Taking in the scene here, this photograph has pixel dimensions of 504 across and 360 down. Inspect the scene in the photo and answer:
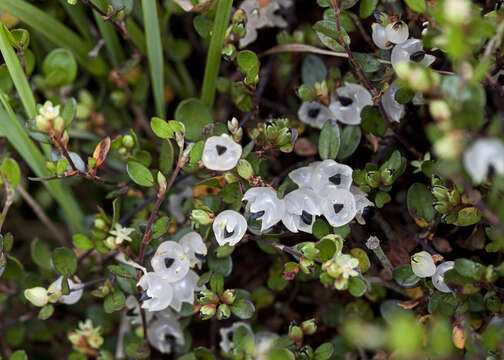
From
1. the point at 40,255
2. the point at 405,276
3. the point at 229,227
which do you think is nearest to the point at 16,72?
the point at 40,255

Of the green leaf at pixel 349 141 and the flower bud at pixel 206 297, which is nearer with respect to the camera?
the flower bud at pixel 206 297

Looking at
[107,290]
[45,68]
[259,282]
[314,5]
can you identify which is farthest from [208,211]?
[314,5]

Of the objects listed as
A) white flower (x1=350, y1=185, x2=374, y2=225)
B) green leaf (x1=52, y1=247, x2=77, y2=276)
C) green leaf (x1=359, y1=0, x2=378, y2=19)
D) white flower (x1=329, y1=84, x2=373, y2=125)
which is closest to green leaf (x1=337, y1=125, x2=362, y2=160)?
white flower (x1=329, y1=84, x2=373, y2=125)

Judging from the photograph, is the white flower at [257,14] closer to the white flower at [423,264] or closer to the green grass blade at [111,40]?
the green grass blade at [111,40]

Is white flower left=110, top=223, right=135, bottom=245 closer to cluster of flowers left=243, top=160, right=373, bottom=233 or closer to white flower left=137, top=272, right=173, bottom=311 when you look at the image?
white flower left=137, top=272, right=173, bottom=311

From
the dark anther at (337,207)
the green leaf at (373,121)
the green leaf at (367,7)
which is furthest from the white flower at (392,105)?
the dark anther at (337,207)

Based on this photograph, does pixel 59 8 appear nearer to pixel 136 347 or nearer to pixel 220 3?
pixel 220 3
